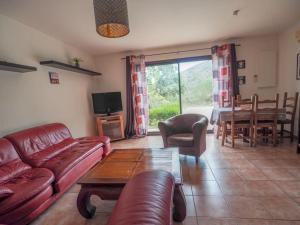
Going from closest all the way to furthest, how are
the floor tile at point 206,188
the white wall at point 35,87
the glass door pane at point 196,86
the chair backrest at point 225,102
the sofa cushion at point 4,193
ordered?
the sofa cushion at point 4,193
the floor tile at point 206,188
the white wall at point 35,87
the chair backrest at point 225,102
the glass door pane at point 196,86

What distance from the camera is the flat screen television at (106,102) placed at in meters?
4.55

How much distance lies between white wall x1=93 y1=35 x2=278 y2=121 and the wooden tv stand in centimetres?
61

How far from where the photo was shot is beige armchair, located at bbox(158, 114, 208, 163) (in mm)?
Answer: 2729

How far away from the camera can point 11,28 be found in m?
2.61

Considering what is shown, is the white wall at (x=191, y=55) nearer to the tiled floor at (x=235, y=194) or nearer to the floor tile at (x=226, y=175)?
the tiled floor at (x=235, y=194)

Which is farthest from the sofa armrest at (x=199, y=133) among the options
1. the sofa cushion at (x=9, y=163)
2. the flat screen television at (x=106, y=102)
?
the flat screen television at (x=106, y=102)

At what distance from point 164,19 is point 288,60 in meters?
2.91

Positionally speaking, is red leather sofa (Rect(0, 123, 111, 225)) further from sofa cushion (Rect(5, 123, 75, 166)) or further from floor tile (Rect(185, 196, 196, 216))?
floor tile (Rect(185, 196, 196, 216))

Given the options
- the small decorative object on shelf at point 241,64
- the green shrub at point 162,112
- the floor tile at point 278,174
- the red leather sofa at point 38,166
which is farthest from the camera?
the green shrub at point 162,112

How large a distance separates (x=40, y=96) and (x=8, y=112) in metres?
0.64

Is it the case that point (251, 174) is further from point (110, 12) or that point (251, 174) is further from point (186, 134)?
point (110, 12)

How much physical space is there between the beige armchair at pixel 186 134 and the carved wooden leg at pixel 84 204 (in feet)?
5.14

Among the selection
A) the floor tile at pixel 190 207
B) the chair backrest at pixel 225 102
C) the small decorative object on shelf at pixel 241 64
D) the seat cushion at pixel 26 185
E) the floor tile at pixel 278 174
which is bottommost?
the floor tile at pixel 190 207

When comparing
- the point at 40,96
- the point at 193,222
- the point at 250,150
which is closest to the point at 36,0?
the point at 40,96
